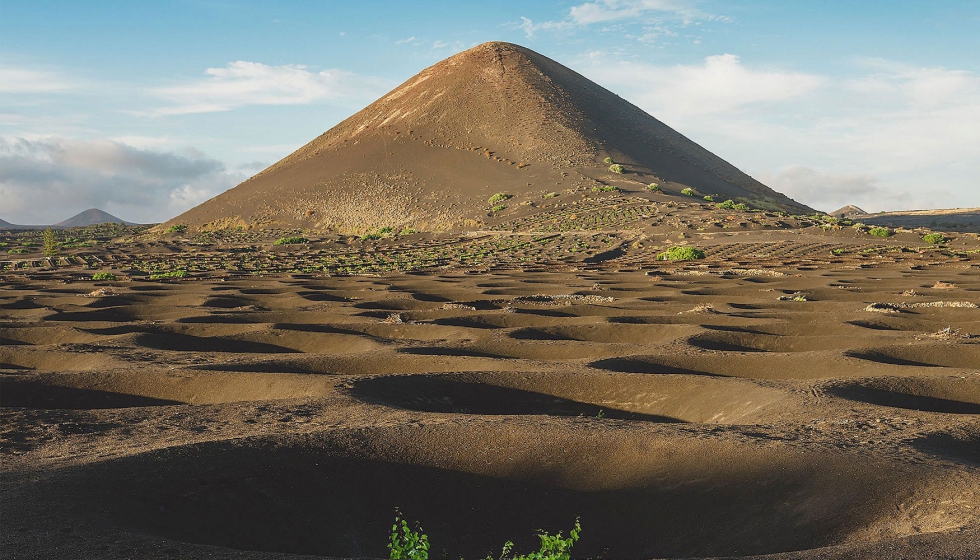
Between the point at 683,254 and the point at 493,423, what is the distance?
81.8ft

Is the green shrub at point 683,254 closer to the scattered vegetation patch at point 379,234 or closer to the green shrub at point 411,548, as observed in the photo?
the scattered vegetation patch at point 379,234

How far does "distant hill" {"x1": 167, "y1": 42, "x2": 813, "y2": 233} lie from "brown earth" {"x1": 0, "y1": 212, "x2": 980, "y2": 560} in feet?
122

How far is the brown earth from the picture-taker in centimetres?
540

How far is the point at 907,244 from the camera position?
33.8m

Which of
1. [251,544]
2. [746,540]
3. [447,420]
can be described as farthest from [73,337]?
[746,540]

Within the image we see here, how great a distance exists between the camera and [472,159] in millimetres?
69125

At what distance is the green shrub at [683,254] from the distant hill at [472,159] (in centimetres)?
2067

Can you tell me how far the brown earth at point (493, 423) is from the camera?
5.40 meters

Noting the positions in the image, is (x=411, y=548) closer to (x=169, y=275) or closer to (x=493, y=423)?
(x=493, y=423)

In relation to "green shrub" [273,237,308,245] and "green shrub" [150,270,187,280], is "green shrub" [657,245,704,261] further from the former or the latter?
"green shrub" [273,237,308,245]

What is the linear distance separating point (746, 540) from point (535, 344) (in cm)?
705

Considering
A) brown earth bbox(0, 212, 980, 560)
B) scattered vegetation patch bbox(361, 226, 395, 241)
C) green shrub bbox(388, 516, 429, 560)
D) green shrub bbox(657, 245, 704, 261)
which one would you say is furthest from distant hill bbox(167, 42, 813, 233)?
green shrub bbox(388, 516, 429, 560)

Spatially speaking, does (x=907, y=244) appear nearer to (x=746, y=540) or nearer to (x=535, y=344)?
(x=535, y=344)

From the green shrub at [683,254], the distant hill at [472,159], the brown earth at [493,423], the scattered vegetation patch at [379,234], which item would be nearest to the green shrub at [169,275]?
the brown earth at [493,423]
